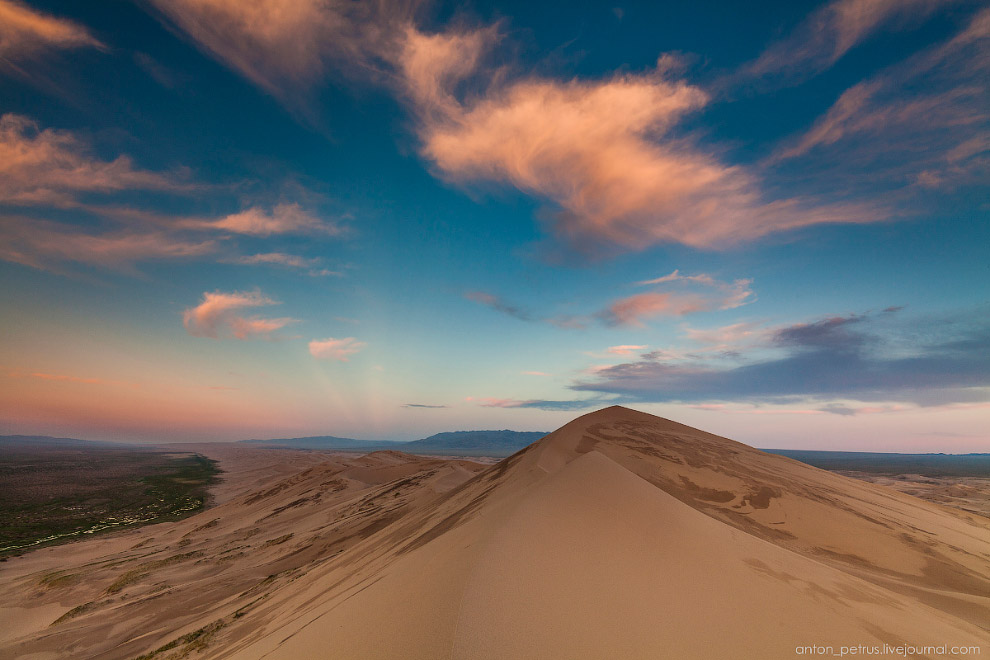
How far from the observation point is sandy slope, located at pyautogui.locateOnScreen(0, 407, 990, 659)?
11.0ft

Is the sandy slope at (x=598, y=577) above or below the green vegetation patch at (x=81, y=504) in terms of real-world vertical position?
above

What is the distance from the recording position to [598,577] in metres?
3.94

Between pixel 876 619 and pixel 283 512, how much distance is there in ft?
80.5

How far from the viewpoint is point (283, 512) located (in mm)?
21594

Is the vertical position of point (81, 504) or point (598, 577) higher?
point (598, 577)

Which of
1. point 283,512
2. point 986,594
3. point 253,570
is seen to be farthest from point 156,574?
point 986,594

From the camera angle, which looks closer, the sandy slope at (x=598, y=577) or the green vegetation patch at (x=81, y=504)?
the sandy slope at (x=598, y=577)

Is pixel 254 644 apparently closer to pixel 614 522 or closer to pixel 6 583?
pixel 614 522

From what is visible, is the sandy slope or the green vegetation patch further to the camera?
the green vegetation patch

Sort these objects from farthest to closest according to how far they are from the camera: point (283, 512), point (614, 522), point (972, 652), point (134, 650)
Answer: point (283, 512)
point (134, 650)
point (614, 522)
point (972, 652)

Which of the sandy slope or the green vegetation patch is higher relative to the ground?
the sandy slope

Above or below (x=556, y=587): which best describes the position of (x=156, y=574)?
below

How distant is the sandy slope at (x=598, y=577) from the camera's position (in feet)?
11.0

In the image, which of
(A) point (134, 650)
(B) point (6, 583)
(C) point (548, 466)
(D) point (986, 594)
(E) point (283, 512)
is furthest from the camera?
(E) point (283, 512)
